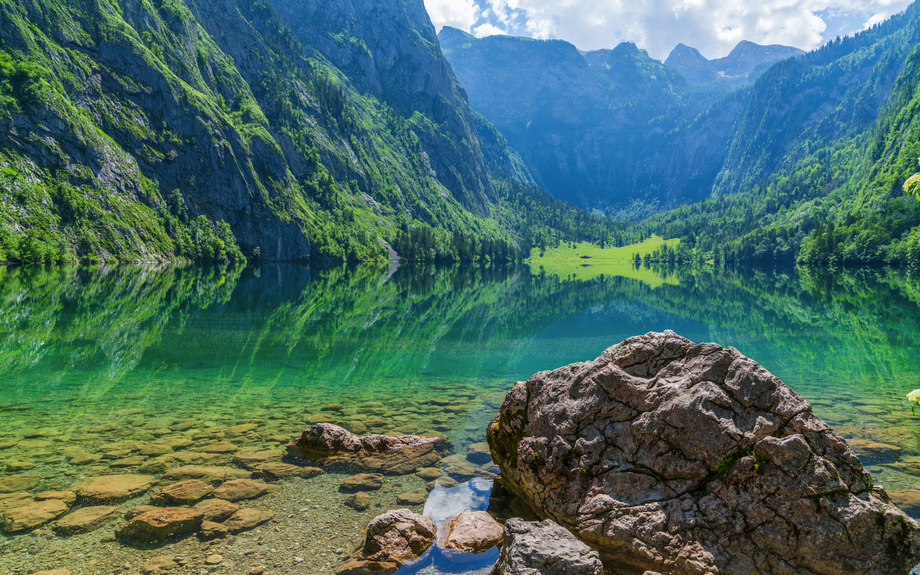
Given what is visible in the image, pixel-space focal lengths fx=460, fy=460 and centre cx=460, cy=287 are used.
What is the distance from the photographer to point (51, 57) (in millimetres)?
128000

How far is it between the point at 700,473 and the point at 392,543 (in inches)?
229

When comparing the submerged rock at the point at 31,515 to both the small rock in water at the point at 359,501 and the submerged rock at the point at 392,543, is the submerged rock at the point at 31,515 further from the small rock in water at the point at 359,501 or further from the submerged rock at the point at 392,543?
the submerged rock at the point at 392,543

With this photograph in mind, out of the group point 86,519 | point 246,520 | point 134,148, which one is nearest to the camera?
point 86,519

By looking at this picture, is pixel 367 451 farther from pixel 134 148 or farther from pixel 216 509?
pixel 134 148

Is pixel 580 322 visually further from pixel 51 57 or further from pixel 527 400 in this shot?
pixel 51 57

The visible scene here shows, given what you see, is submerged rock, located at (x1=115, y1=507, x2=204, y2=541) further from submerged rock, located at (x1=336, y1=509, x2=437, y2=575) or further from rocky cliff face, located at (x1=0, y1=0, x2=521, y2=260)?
rocky cliff face, located at (x1=0, y1=0, x2=521, y2=260)

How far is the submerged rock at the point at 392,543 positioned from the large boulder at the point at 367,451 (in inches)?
128

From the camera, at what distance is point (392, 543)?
28.9 feet

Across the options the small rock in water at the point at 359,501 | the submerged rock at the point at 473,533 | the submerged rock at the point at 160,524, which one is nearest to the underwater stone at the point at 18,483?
the submerged rock at the point at 160,524

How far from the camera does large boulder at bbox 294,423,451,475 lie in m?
12.9

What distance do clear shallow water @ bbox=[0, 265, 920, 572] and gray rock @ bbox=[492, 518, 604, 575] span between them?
371 centimetres

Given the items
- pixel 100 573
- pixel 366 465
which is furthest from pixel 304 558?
pixel 366 465

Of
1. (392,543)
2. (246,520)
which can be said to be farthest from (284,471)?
(392,543)

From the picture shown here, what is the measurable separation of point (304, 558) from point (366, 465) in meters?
4.35
